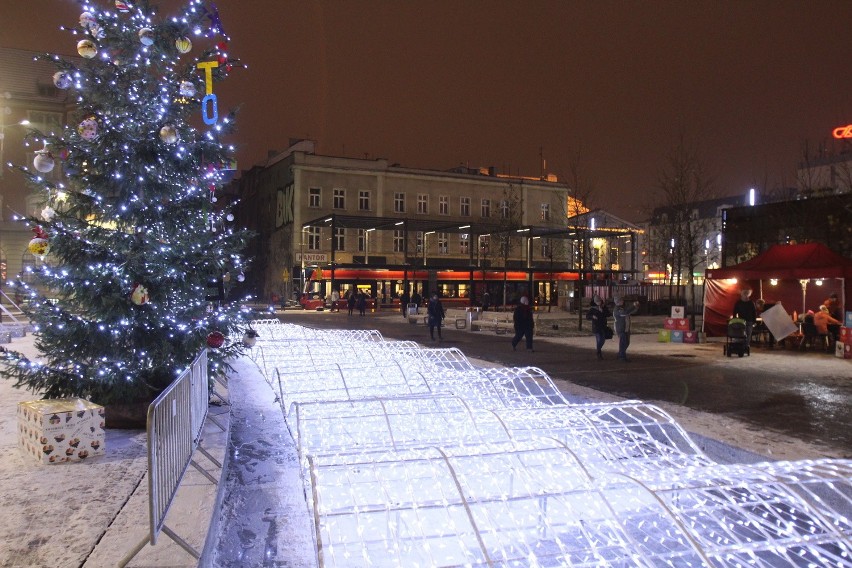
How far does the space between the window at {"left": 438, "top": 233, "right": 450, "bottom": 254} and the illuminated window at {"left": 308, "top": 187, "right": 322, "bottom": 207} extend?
11764mm

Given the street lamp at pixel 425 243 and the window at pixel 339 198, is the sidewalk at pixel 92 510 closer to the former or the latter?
the street lamp at pixel 425 243

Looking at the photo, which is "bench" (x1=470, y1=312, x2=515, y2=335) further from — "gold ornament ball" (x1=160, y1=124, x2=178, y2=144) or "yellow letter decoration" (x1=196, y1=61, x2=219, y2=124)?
"gold ornament ball" (x1=160, y1=124, x2=178, y2=144)

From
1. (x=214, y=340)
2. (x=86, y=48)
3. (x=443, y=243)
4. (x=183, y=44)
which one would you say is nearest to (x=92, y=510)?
(x=214, y=340)

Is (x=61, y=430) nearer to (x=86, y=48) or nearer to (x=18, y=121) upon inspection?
(x=86, y=48)

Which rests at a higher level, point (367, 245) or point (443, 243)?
point (443, 243)

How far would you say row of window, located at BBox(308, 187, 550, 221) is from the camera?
5216cm

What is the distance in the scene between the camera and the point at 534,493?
10.8ft

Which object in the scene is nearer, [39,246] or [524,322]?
[39,246]

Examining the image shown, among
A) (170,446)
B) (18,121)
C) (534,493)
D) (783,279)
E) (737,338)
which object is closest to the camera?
(534,493)

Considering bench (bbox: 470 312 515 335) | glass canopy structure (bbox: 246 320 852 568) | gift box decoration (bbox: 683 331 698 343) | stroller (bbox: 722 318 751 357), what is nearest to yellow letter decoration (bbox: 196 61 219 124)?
glass canopy structure (bbox: 246 320 852 568)

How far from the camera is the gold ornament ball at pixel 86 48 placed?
6.29 metres

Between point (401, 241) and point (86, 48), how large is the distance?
48.9 meters

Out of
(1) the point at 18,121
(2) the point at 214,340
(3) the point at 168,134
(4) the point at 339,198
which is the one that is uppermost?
(1) the point at 18,121

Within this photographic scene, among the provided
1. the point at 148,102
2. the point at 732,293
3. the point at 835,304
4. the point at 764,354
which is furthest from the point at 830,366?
the point at 148,102
